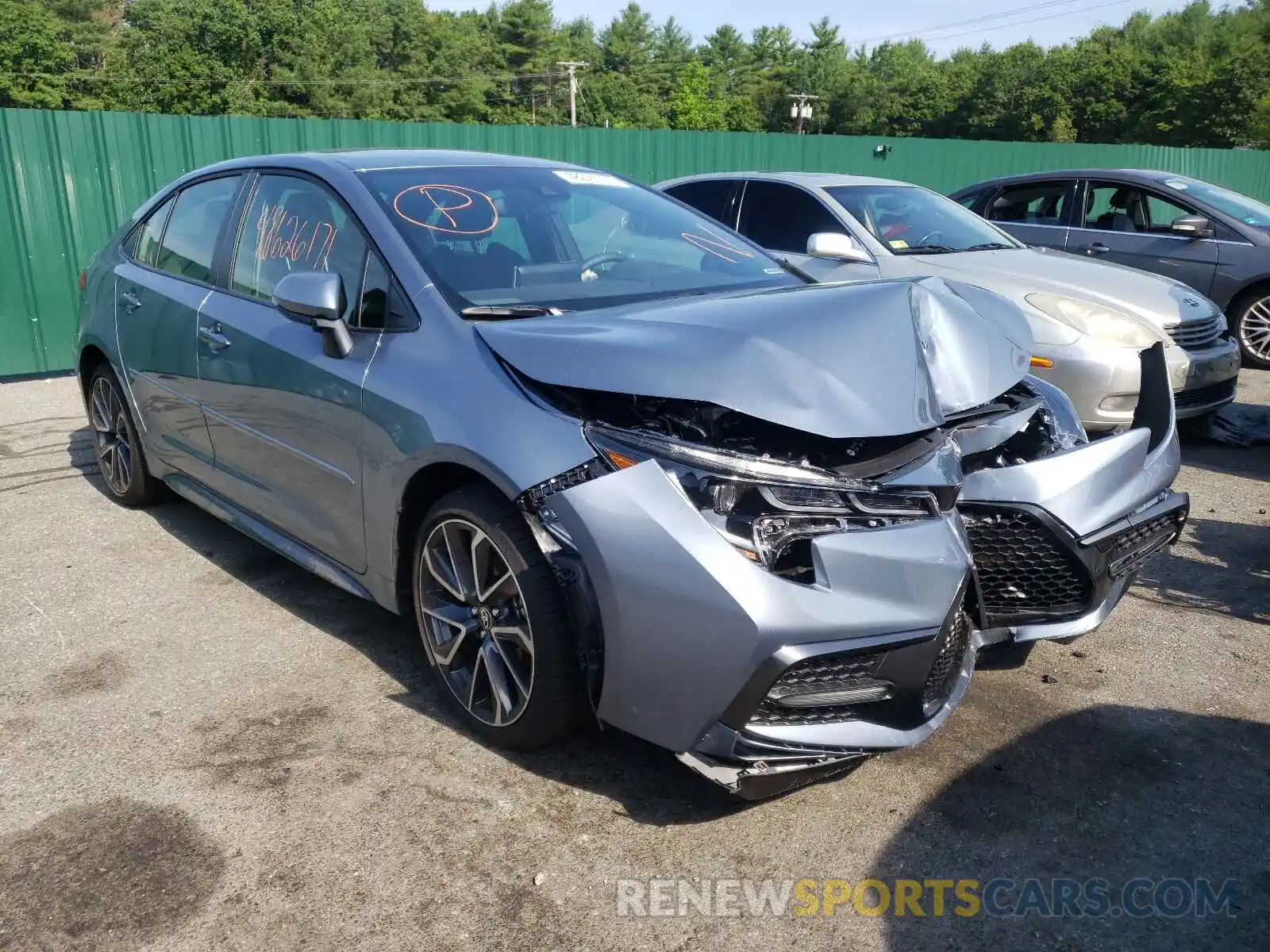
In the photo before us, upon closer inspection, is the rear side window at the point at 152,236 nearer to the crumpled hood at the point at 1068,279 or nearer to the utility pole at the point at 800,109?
the crumpled hood at the point at 1068,279

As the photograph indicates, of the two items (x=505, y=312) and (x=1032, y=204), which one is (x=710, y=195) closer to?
(x=1032, y=204)

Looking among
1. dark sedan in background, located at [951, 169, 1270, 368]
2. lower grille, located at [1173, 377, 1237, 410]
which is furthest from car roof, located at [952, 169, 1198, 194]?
lower grille, located at [1173, 377, 1237, 410]

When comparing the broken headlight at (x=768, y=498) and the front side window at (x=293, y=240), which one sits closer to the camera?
the broken headlight at (x=768, y=498)

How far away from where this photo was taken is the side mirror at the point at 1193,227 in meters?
8.88

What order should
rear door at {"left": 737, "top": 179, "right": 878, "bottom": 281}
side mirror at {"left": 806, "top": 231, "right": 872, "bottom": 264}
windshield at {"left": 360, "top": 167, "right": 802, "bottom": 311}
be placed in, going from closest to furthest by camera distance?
windshield at {"left": 360, "top": 167, "right": 802, "bottom": 311} < side mirror at {"left": 806, "top": 231, "right": 872, "bottom": 264} < rear door at {"left": 737, "top": 179, "right": 878, "bottom": 281}

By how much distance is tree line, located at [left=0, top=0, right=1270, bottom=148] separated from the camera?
5669cm

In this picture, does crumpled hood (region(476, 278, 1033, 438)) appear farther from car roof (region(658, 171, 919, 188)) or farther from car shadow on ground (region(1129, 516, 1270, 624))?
car roof (region(658, 171, 919, 188))

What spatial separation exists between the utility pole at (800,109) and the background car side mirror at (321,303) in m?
12.3

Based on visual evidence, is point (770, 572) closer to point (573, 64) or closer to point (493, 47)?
point (573, 64)

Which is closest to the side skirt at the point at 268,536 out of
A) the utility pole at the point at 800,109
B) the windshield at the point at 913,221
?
the windshield at the point at 913,221

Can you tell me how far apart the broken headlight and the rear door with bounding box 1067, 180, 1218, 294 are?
7.84 m

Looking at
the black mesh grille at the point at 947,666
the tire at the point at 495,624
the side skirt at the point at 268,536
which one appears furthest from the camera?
the side skirt at the point at 268,536

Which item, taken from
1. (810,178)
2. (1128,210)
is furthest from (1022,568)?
(1128,210)

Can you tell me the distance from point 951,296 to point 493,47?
296 ft
